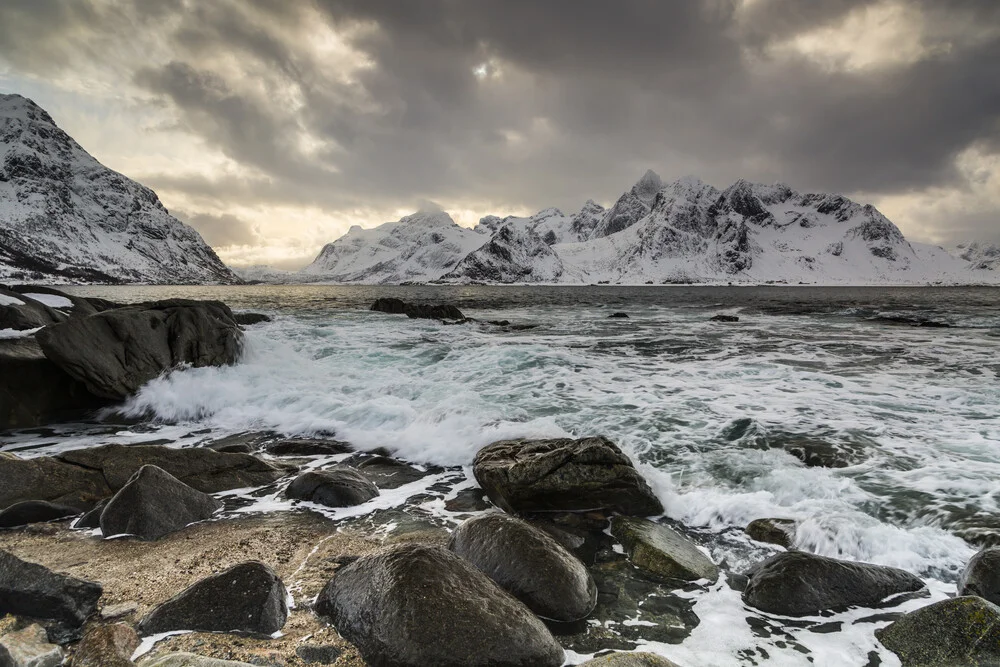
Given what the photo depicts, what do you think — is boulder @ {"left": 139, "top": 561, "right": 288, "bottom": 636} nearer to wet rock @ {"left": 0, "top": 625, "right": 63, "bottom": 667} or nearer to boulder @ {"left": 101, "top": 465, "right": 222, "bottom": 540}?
wet rock @ {"left": 0, "top": 625, "right": 63, "bottom": 667}

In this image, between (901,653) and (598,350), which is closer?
(901,653)

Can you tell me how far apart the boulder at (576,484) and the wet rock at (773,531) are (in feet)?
3.75

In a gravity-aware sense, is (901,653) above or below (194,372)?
below

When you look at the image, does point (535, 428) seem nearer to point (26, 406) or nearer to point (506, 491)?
point (506, 491)

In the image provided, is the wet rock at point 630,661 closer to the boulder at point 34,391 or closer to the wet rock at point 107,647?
the wet rock at point 107,647

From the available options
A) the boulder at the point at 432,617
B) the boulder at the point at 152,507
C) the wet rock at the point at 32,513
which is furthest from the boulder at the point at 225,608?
the wet rock at the point at 32,513

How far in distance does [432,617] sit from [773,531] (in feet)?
14.4

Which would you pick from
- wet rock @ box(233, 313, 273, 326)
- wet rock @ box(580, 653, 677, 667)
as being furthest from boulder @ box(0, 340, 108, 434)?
wet rock @ box(233, 313, 273, 326)

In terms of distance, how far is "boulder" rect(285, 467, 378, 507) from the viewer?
666 cm

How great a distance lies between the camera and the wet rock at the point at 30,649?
3.06 meters

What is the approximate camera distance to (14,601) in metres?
3.70

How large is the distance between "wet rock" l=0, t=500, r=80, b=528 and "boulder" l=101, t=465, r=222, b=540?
892 millimetres

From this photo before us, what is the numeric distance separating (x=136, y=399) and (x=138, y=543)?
7.94 meters

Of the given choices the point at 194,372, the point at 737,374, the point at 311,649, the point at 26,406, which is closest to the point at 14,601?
the point at 311,649
